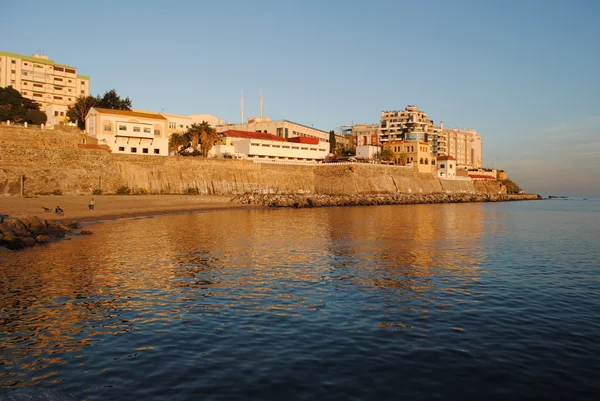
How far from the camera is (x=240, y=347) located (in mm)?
9797

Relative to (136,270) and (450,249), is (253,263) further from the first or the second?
(450,249)

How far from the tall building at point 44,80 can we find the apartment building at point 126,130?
23.8m

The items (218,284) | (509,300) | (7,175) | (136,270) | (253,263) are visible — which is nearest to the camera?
(509,300)

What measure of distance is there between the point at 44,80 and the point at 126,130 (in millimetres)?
44178

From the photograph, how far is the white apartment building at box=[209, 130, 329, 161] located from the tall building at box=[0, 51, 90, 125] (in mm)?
30225

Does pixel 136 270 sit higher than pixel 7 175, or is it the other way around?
pixel 7 175

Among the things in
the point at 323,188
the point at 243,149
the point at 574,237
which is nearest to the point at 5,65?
the point at 243,149

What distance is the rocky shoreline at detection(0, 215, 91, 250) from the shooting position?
23.4 meters

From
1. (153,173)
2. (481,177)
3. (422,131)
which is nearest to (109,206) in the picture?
(153,173)

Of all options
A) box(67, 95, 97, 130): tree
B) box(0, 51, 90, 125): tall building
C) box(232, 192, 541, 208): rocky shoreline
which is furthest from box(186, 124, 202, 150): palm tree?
box(0, 51, 90, 125): tall building

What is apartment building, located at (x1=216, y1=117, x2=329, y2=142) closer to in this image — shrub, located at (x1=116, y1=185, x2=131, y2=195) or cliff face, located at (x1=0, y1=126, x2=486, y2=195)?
cliff face, located at (x1=0, y1=126, x2=486, y2=195)

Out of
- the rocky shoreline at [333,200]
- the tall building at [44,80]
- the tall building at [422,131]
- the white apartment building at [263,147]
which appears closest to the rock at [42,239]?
the rocky shoreline at [333,200]

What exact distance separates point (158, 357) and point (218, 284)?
6.75 meters

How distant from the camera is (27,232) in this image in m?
25.9
